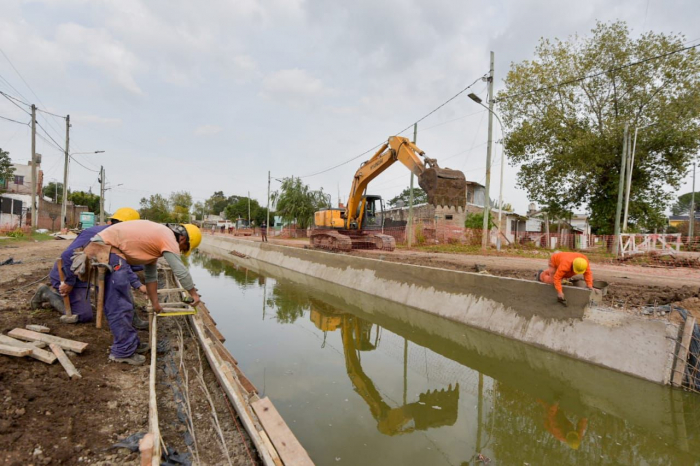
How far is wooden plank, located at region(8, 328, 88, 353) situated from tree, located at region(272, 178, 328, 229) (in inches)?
1500

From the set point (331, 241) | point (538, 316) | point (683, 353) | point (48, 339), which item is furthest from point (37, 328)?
point (331, 241)

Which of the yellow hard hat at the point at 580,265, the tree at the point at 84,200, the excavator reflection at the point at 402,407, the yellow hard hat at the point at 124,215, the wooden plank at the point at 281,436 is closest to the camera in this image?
the wooden plank at the point at 281,436

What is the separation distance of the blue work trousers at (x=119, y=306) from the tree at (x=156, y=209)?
6956 cm

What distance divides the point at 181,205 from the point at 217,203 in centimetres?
2557

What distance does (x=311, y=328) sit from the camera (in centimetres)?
726

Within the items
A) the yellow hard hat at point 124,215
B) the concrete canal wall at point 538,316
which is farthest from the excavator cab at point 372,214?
the yellow hard hat at point 124,215

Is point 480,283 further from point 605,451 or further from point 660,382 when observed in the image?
point 605,451

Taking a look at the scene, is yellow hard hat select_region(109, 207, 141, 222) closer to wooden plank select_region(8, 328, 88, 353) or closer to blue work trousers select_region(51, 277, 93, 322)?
blue work trousers select_region(51, 277, 93, 322)

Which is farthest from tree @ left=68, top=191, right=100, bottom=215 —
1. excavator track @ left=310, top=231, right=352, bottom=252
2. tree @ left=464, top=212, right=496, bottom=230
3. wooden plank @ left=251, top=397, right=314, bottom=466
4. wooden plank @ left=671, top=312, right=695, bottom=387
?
wooden plank @ left=671, top=312, right=695, bottom=387

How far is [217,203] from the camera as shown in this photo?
3885 inches

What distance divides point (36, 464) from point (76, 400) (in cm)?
81

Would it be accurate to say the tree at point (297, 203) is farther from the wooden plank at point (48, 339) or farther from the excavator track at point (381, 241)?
the wooden plank at point (48, 339)

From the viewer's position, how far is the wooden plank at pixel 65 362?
10.4 ft

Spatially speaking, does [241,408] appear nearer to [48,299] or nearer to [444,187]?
[48,299]
